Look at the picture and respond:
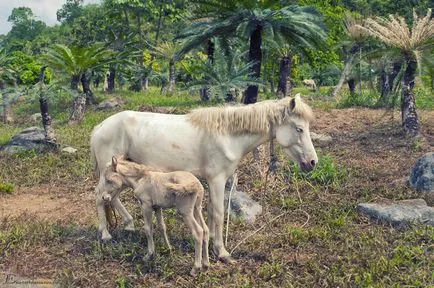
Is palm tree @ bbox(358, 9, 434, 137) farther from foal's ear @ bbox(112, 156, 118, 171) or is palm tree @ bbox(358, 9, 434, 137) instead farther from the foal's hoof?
foal's ear @ bbox(112, 156, 118, 171)

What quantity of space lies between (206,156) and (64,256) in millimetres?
2396

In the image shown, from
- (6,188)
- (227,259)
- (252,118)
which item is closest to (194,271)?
(227,259)

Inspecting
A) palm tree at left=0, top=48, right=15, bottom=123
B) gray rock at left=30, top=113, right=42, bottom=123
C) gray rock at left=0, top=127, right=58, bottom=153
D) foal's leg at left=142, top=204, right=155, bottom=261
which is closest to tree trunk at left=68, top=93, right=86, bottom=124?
palm tree at left=0, top=48, right=15, bottom=123

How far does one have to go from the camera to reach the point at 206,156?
6.27 m

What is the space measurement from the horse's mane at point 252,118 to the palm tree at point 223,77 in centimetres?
469

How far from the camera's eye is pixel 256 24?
1113 cm

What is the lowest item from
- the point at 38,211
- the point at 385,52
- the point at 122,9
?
the point at 38,211

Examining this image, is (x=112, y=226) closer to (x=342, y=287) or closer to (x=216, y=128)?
(x=216, y=128)

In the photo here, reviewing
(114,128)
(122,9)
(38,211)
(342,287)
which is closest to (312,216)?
(342,287)

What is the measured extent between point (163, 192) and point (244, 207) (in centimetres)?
242

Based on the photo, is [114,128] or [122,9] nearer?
[114,128]

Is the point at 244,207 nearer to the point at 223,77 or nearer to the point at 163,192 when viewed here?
the point at 163,192

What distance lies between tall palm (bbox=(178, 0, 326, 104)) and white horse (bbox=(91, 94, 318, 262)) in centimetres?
486

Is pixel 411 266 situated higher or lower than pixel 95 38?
lower
